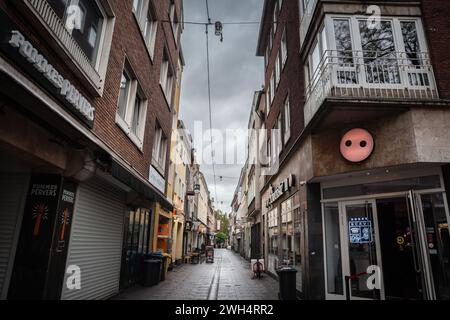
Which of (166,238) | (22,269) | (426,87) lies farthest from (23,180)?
(166,238)

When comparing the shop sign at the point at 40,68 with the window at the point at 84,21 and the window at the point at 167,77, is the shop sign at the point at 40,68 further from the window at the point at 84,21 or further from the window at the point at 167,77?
the window at the point at 167,77

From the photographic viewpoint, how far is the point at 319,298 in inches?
329

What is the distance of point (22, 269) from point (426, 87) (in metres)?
10.3

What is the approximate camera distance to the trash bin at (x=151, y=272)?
1063cm

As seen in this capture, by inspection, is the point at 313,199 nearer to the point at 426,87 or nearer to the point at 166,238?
the point at 426,87

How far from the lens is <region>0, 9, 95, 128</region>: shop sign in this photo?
3805mm

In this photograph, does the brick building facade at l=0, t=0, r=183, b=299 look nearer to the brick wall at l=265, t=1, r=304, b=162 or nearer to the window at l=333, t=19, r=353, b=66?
the brick wall at l=265, t=1, r=304, b=162

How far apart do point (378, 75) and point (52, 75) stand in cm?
805

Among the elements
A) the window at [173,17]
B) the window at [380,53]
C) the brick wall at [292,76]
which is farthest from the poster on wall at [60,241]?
the window at [173,17]

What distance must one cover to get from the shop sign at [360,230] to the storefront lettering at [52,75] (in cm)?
770

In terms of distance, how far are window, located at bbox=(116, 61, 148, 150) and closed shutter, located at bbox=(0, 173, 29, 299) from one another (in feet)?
10.3

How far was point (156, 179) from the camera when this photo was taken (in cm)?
1316

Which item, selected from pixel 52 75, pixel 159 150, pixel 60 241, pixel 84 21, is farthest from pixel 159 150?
pixel 52 75

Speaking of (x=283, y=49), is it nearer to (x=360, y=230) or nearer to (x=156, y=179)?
(x=156, y=179)
